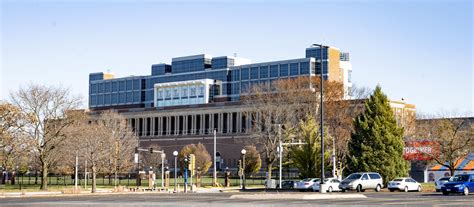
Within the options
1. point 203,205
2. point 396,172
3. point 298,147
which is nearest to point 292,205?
point 203,205

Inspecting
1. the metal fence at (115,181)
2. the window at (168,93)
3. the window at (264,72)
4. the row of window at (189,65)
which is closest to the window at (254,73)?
the window at (264,72)

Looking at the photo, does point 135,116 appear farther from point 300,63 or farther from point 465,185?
point 465,185

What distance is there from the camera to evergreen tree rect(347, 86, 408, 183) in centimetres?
6925

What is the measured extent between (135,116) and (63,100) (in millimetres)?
90252

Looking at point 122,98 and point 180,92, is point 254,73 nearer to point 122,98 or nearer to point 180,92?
point 180,92

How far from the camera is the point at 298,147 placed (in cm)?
7788

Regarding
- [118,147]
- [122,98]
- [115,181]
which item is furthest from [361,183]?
[122,98]

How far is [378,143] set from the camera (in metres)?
69.6

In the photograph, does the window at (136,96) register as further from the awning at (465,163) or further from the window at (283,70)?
the awning at (465,163)

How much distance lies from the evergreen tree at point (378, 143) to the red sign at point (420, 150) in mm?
10652

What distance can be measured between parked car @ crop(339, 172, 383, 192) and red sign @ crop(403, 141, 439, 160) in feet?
68.2

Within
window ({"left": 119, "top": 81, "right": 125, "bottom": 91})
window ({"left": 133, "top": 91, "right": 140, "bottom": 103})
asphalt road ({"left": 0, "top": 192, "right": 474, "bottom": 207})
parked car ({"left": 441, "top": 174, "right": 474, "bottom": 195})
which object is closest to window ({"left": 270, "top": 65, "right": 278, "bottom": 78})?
window ({"left": 133, "top": 91, "right": 140, "bottom": 103})

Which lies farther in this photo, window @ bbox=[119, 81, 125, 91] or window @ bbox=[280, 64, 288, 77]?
window @ bbox=[119, 81, 125, 91]

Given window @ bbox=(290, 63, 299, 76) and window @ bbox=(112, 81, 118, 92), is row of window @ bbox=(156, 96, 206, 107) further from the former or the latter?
window @ bbox=(290, 63, 299, 76)
